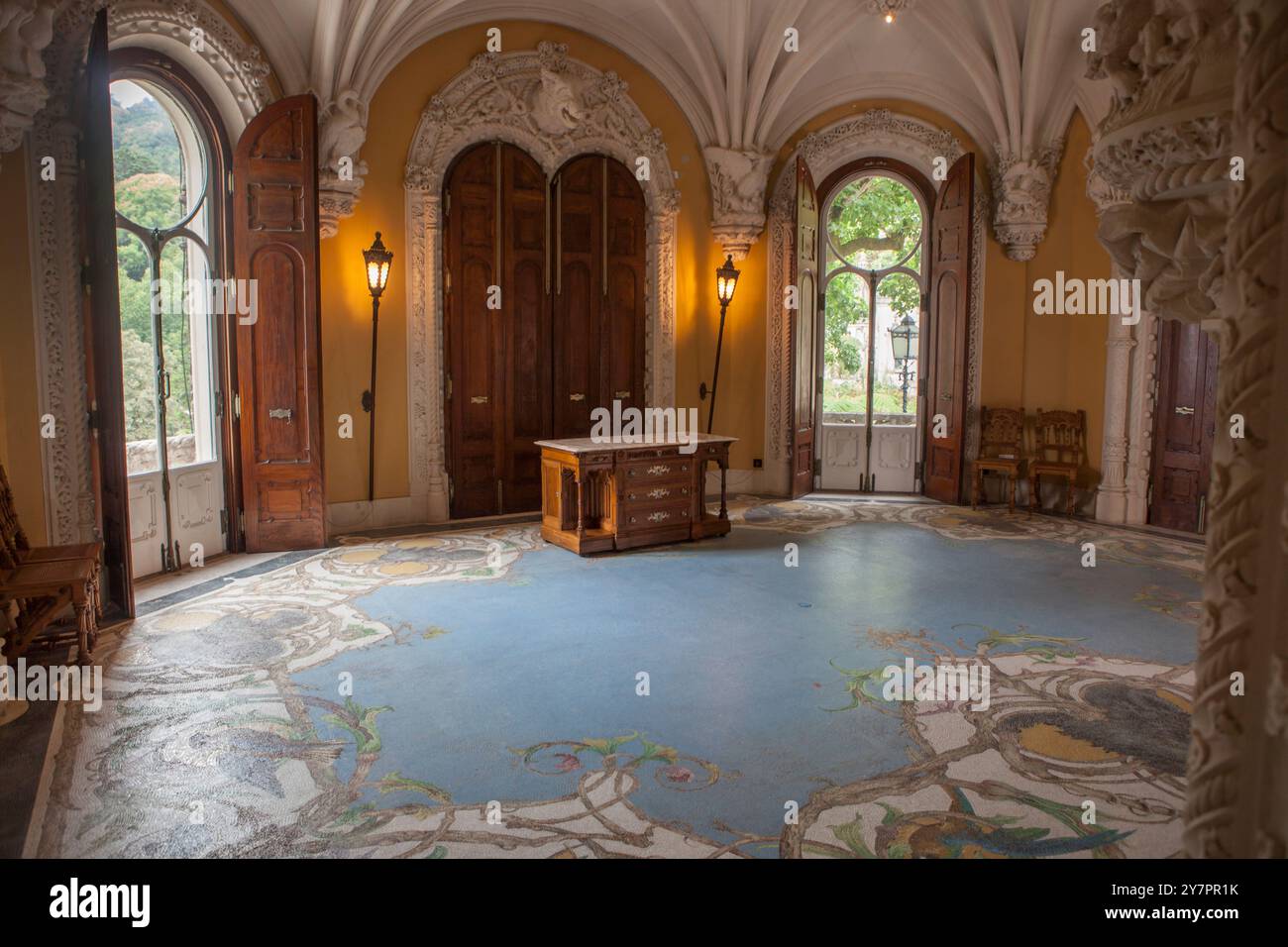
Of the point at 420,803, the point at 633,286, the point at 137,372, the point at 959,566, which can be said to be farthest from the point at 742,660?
the point at 633,286

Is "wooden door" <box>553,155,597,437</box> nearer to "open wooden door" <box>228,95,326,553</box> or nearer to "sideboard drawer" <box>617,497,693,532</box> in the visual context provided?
"sideboard drawer" <box>617,497,693,532</box>

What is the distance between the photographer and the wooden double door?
9.20m

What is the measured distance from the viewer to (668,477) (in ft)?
27.0

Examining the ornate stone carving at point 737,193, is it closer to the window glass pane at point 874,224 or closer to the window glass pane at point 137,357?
the window glass pane at point 874,224

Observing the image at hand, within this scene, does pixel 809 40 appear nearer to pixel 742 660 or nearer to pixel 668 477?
pixel 668 477

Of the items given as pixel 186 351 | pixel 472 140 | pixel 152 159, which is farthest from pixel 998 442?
pixel 152 159

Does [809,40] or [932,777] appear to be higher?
[809,40]

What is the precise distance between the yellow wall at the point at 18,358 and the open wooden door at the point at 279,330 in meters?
2.30

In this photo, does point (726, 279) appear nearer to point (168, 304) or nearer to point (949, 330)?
point (949, 330)

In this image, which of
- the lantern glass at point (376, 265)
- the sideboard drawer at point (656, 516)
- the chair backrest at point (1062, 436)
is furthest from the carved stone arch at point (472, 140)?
the chair backrest at point (1062, 436)

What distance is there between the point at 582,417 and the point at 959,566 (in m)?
4.33

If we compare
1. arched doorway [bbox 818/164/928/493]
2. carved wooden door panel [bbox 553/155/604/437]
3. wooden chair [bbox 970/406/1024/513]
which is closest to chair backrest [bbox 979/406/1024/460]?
wooden chair [bbox 970/406/1024/513]

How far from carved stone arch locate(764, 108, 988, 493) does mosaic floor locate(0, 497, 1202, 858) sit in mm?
3896

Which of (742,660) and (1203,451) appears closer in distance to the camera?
(742,660)
